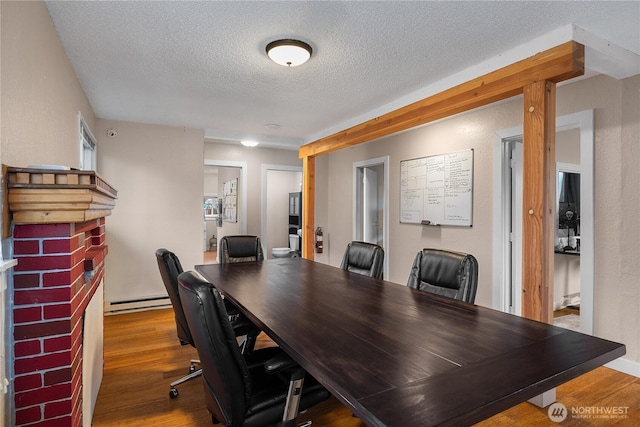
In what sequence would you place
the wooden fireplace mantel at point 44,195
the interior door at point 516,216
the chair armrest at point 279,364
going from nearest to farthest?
the wooden fireplace mantel at point 44,195
the chair armrest at point 279,364
the interior door at point 516,216

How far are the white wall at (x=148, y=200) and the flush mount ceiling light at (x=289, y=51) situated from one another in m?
2.72

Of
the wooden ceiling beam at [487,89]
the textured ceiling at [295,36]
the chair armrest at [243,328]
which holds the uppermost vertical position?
the textured ceiling at [295,36]

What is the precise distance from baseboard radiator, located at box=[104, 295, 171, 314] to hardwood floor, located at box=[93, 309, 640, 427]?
113 centimetres

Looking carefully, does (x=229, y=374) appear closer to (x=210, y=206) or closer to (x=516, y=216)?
(x=516, y=216)

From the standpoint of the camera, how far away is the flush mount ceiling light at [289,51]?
2236 mm

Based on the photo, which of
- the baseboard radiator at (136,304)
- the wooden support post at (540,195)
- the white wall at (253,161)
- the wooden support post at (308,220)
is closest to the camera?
the wooden support post at (540,195)

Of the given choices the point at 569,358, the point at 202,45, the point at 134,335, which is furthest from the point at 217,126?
the point at 569,358

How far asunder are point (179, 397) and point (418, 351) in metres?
1.81

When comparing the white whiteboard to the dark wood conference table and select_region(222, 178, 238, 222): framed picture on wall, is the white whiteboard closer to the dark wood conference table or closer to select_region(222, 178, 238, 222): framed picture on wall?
the dark wood conference table

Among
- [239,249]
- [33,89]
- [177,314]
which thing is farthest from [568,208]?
[33,89]

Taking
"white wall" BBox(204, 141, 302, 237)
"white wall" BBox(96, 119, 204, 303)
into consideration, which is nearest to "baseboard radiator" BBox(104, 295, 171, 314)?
"white wall" BBox(96, 119, 204, 303)

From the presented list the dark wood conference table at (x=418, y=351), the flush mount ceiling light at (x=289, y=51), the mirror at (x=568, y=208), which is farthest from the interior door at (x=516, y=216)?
the flush mount ceiling light at (x=289, y=51)

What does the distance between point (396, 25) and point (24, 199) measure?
206 cm

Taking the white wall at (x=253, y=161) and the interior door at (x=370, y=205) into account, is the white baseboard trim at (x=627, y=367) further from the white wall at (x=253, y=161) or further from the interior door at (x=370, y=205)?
the white wall at (x=253, y=161)
